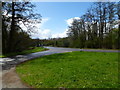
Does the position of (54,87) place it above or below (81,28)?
below

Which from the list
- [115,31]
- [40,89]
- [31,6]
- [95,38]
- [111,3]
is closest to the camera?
[40,89]

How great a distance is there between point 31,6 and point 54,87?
1649cm

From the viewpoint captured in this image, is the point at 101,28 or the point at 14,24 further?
the point at 101,28

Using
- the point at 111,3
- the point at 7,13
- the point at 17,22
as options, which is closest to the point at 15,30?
the point at 17,22

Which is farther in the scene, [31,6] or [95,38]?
[95,38]

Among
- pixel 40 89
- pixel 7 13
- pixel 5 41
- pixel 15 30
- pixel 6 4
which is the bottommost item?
pixel 40 89

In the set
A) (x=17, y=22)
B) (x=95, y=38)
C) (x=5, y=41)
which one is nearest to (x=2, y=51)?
(x=5, y=41)

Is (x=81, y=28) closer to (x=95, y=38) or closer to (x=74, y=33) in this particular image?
(x=74, y=33)

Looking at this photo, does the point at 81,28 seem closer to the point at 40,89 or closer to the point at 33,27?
the point at 33,27

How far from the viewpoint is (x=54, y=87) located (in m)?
4.17

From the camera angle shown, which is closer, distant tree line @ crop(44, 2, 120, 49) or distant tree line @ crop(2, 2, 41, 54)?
distant tree line @ crop(2, 2, 41, 54)

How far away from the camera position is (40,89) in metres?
4.06

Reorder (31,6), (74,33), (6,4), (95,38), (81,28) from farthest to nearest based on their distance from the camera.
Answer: (74,33) < (81,28) < (95,38) < (31,6) < (6,4)

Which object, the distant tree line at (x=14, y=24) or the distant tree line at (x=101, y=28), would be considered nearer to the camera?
the distant tree line at (x=14, y=24)
